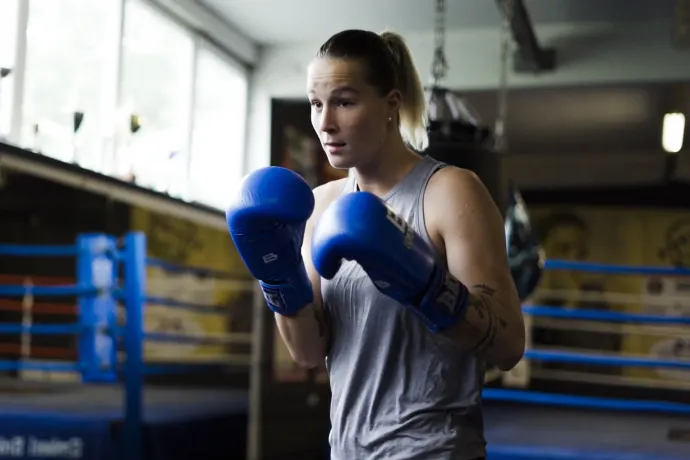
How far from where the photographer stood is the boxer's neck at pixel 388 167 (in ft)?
3.90

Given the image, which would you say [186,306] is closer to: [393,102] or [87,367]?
[87,367]

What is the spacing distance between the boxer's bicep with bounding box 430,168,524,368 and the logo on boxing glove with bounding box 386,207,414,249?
84mm

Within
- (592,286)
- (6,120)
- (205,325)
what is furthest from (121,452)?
(592,286)

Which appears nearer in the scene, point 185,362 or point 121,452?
point 121,452

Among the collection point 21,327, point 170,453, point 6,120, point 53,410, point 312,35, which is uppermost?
point 312,35

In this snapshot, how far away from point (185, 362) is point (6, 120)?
2.06 meters

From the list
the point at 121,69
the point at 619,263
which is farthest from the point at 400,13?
the point at 619,263

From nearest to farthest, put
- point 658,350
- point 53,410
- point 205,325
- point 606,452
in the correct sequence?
point 606,452 → point 53,410 → point 205,325 → point 658,350

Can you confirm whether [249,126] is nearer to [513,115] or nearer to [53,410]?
[513,115]

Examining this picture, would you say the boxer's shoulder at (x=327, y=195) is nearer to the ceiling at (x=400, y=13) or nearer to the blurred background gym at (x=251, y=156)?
the blurred background gym at (x=251, y=156)

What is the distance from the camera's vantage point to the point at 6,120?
3125mm

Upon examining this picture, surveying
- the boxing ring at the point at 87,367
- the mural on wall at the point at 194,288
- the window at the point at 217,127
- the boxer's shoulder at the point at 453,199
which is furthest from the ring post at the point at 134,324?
the boxer's shoulder at the point at 453,199

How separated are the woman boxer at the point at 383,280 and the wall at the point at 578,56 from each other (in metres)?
3.52

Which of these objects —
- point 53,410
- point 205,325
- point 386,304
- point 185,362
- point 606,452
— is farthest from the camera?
point 205,325
